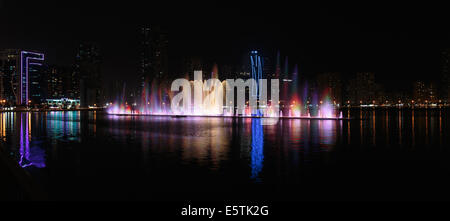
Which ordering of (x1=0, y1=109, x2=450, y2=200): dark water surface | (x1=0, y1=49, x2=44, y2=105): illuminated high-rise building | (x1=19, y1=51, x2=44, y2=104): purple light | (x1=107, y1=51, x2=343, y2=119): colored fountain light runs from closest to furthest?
(x1=0, y1=109, x2=450, y2=200): dark water surface, (x1=107, y1=51, x2=343, y2=119): colored fountain light, (x1=19, y1=51, x2=44, y2=104): purple light, (x1=0, y1=49, x2=44, y2=105): illuminated high-rise building

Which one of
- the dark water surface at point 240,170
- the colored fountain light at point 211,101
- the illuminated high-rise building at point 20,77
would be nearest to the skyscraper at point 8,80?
the illuminated high-rise building at point 20,77

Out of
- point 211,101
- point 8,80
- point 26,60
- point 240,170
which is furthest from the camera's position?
point 8,80

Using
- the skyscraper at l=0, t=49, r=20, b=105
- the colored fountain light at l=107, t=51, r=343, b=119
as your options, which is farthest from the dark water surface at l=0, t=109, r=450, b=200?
the skyscraper at l=0, t=49, r=20, b=105

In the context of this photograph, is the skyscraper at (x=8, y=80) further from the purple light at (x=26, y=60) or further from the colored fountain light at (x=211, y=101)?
the colored fountain light at (x=211, y=101)

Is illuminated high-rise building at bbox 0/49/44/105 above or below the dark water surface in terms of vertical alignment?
above

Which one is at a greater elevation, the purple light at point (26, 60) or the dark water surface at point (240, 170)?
the purple light at point (26, 60)

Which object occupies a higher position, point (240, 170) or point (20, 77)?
point (20, 77)

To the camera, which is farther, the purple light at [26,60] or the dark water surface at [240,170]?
the purple light at [26,60]

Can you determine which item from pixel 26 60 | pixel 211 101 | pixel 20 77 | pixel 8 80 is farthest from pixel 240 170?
pixel 8 80

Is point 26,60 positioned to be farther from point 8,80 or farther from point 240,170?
point 240,170

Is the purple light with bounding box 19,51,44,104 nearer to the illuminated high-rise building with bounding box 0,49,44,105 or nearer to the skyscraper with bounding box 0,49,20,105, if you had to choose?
the illuminated high-rise building with bounding box 0,49,44,105

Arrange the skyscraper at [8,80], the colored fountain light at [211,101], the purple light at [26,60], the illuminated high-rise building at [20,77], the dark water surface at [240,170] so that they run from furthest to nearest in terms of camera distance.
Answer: the skyscraper at [8,80]
the illuminated high-rise building at [20,77]
the purple light at [26,60]
the colored fountain light at [211,101]
the dark water surface at [240,170]

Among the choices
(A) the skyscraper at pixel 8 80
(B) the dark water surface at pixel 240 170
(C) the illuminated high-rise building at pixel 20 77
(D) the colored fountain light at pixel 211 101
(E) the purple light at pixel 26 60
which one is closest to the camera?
(B) the dark water surface at pixel 240 170

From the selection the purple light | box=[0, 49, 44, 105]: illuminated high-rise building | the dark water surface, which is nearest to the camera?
the dark water surface
